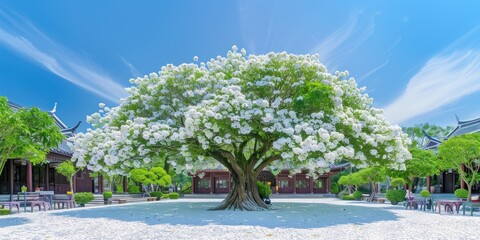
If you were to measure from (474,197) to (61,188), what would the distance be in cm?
3085

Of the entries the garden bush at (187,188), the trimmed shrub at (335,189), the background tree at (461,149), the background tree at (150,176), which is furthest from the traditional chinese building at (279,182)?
the background tree at (461,149)

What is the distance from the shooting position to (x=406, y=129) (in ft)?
204

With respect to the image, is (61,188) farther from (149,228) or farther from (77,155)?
(149,228)

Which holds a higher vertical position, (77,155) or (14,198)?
(77,155)

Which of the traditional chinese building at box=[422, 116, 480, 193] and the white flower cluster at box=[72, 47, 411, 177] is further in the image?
the traditional chinese building at box=[422, 116, 480, 193]

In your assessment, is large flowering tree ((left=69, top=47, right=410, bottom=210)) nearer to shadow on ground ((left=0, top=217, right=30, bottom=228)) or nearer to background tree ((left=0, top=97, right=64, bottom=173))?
Result: background tree ((left=0, top=97, right=64, bottom=173))

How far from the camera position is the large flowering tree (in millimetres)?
16703

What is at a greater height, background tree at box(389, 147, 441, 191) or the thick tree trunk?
background tree at box(389, 147, 441, 191)

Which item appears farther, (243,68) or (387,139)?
(243,68)

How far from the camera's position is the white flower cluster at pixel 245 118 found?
16.7m

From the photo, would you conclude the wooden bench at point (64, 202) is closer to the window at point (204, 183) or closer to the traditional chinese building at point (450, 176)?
the window at point (204, 183)

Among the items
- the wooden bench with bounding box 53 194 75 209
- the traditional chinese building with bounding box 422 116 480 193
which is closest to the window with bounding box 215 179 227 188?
the traditional chinese building with bounding box 422 116 480 193

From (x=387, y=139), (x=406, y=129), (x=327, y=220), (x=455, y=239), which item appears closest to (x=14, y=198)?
(x=327, y=220)

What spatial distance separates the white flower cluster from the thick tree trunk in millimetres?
1509
